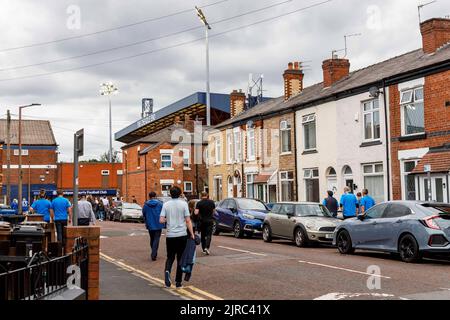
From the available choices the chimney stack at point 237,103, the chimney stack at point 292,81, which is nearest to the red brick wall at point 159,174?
the chimney stack at point 237,103

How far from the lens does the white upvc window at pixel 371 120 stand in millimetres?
25492

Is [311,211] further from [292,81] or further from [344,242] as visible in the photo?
[292,81]

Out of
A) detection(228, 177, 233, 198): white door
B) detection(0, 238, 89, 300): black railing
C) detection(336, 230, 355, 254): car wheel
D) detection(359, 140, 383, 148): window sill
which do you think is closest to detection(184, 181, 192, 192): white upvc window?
detection(228, 177, 233, 198): white door

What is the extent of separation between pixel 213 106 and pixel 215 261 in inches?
1639

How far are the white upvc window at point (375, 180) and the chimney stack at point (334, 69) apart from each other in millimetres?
6755

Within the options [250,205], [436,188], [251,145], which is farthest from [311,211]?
[251,145]

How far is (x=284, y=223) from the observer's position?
813 inches

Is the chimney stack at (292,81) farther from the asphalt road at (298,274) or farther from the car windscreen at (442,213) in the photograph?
the car windscreen at (442,213)

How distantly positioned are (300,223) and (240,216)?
4.53 metres

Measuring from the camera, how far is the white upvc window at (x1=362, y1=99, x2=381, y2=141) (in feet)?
83.6

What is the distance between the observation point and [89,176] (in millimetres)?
81125

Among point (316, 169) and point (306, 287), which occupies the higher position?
point (316, 169)

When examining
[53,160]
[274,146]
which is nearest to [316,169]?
[274,146]

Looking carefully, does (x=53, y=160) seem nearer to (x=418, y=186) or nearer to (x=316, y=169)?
(x=316, y=169)
